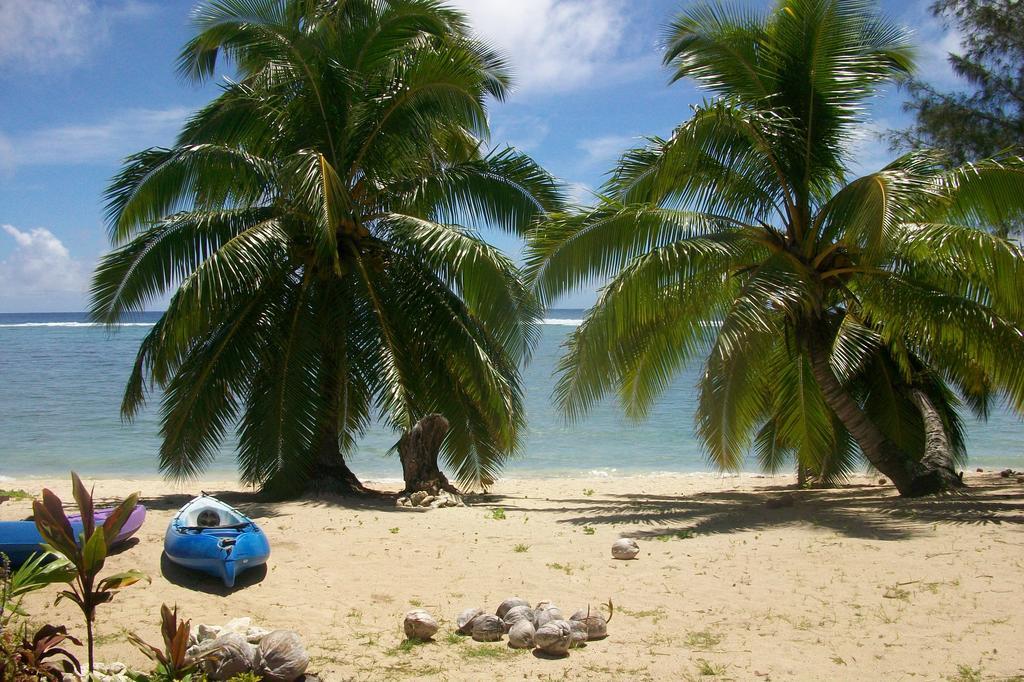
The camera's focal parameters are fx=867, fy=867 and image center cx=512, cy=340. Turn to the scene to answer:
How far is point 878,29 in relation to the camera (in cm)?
1006

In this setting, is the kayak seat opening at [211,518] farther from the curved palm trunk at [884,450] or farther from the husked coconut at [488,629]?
the curved palm trunk at [884,450]

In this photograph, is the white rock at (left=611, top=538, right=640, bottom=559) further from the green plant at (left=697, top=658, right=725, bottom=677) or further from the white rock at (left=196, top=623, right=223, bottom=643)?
the white rock at (left=196, top=623, right=223, bottom=643)

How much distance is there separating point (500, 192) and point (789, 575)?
273 inches

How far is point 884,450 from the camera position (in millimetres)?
10234

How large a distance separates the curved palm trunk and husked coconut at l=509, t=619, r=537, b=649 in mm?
5532

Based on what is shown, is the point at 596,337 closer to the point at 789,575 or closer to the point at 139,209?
the point at 789,575

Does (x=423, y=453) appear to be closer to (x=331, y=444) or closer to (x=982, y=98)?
(x=331, y=444)

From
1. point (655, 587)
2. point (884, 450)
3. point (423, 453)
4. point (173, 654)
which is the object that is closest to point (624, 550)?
point (655, 587)

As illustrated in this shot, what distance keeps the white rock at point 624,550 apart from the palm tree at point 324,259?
11.6 ft

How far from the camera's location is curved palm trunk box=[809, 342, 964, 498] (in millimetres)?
9883

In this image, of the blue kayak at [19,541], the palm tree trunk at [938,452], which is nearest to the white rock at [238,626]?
the blue kayak at [19,541]

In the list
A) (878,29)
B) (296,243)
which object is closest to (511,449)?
(296,243)

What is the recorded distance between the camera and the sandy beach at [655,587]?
5461 mm

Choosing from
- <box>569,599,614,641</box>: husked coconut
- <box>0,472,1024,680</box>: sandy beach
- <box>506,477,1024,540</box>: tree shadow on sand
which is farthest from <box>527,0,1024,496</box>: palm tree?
<box>569,599,614,641</box>: husked coconut
